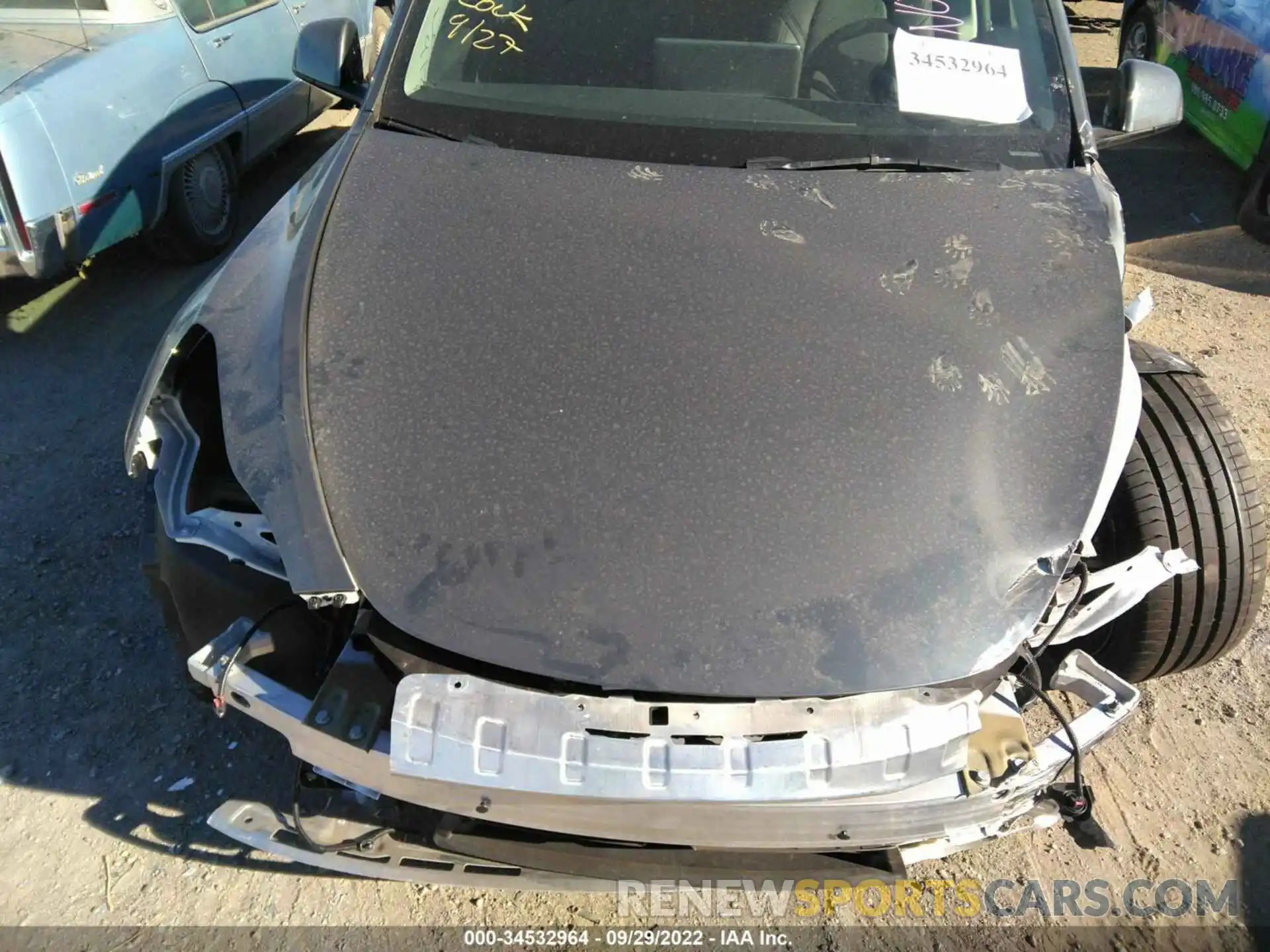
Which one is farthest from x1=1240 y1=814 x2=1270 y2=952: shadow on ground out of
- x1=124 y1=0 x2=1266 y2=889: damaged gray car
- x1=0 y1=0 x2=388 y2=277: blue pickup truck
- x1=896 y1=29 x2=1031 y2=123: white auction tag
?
x1=0 y1=0 x2=388 y2=277: blue pickup truck

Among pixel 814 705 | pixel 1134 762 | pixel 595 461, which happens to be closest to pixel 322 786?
pixel 595 461

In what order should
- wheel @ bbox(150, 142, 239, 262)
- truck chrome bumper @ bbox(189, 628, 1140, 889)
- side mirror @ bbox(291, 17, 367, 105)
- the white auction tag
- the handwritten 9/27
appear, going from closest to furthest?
truck chrome bumper @ bbox(189, 628, 1140, 889) → the white auction tag → the handwritten 9/27 → side mirror @ bbox(291, 17, 367, 105) → wheel @ bbox(150, 142, 239, 262)

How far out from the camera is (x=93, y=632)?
2707mm

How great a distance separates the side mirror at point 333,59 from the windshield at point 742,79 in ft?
1.20

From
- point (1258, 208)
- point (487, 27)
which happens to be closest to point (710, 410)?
point (487, 27)

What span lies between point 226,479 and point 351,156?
35.9 inches

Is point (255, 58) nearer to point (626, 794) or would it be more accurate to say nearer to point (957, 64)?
point (957, 64)

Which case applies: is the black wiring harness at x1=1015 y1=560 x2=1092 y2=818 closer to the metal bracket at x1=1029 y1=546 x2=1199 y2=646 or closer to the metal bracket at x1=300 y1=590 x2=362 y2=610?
the metal bracket at x1=1029 y1=546 x2=1199 y2=646

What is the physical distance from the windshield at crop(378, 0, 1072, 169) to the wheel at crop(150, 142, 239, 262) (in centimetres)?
222

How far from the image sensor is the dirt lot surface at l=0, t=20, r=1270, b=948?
2143mm

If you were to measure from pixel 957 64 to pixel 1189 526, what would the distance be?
52.3 inches

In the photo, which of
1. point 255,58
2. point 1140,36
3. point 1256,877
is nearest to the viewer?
point 1256,877

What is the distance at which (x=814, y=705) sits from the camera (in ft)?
5.12

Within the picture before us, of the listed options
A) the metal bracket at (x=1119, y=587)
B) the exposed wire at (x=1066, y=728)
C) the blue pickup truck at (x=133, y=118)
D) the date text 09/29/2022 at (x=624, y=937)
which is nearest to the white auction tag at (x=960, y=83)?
the metal bracket at (x=1119, y=587)
